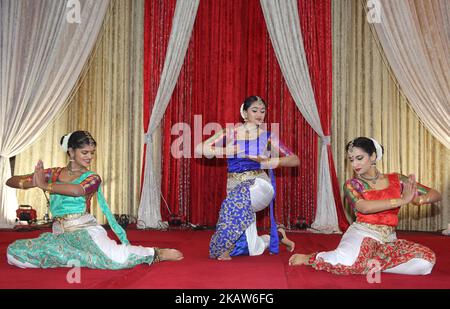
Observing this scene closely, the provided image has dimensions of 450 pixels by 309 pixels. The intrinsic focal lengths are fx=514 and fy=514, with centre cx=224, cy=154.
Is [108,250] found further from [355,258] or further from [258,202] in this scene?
[355,258]

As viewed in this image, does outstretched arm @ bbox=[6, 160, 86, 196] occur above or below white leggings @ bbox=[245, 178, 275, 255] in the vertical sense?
above

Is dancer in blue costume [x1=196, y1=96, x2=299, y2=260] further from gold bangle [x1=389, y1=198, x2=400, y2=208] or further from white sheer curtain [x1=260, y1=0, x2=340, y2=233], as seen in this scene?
white sheer curtain [x1=260, y1=0, x2=340, y2=233]

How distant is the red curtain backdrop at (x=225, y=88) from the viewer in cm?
591

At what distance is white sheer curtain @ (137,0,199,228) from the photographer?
19.2ft

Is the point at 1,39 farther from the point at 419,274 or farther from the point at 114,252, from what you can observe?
the point at 419,274

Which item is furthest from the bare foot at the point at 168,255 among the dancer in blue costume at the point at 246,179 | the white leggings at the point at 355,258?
the white leggings at the point at 355,258

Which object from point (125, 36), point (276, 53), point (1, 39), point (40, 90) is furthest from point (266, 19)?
point (1, 39)

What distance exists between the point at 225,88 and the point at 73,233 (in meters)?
3.13

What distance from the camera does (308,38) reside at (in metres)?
5.88

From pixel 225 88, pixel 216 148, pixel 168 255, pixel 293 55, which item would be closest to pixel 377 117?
pixel 293 55

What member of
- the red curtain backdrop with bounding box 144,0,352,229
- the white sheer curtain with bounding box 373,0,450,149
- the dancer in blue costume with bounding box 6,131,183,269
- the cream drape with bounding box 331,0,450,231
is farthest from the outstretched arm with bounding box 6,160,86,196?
the white sheer curtain with bounding box 373,0,450,149

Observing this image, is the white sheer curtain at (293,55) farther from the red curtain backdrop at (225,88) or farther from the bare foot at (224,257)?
the bare foot at (224,257)

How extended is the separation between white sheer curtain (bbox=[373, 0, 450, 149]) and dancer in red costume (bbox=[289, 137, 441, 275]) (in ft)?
8.15
